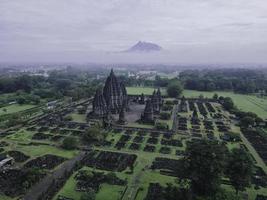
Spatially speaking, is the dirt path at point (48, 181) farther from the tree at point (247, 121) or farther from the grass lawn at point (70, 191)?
the tree at point (247, 121)

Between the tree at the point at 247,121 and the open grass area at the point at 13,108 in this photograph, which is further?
the open grass area at the point at 13,108

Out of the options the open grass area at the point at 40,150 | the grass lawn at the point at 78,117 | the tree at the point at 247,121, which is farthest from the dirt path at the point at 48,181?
the tree at the point at 247,121

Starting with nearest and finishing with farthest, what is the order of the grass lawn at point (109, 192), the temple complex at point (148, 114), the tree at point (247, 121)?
1. the grass lawn at point (109, 192)
2. the tree at point (247, 121)
3. the temple complex at point (148, 114)

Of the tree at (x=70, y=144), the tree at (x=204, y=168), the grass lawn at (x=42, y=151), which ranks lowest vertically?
the grass lawn at (x=42, y=151)

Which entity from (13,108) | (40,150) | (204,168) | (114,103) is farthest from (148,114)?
(13,108)

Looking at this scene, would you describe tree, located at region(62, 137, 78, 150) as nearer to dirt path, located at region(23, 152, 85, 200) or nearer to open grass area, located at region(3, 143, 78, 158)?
open grass area, located at region(3, 143, 78, 158)

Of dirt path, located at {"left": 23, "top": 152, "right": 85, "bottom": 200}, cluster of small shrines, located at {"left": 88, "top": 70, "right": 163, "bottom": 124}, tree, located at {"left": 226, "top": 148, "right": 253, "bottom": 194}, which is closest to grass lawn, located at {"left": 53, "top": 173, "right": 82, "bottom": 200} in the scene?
dirt path, located at {"left": 23, "top": 152, "right": 85, "bottom": 200}

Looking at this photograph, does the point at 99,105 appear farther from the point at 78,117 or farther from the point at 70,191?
the point at 70,191
